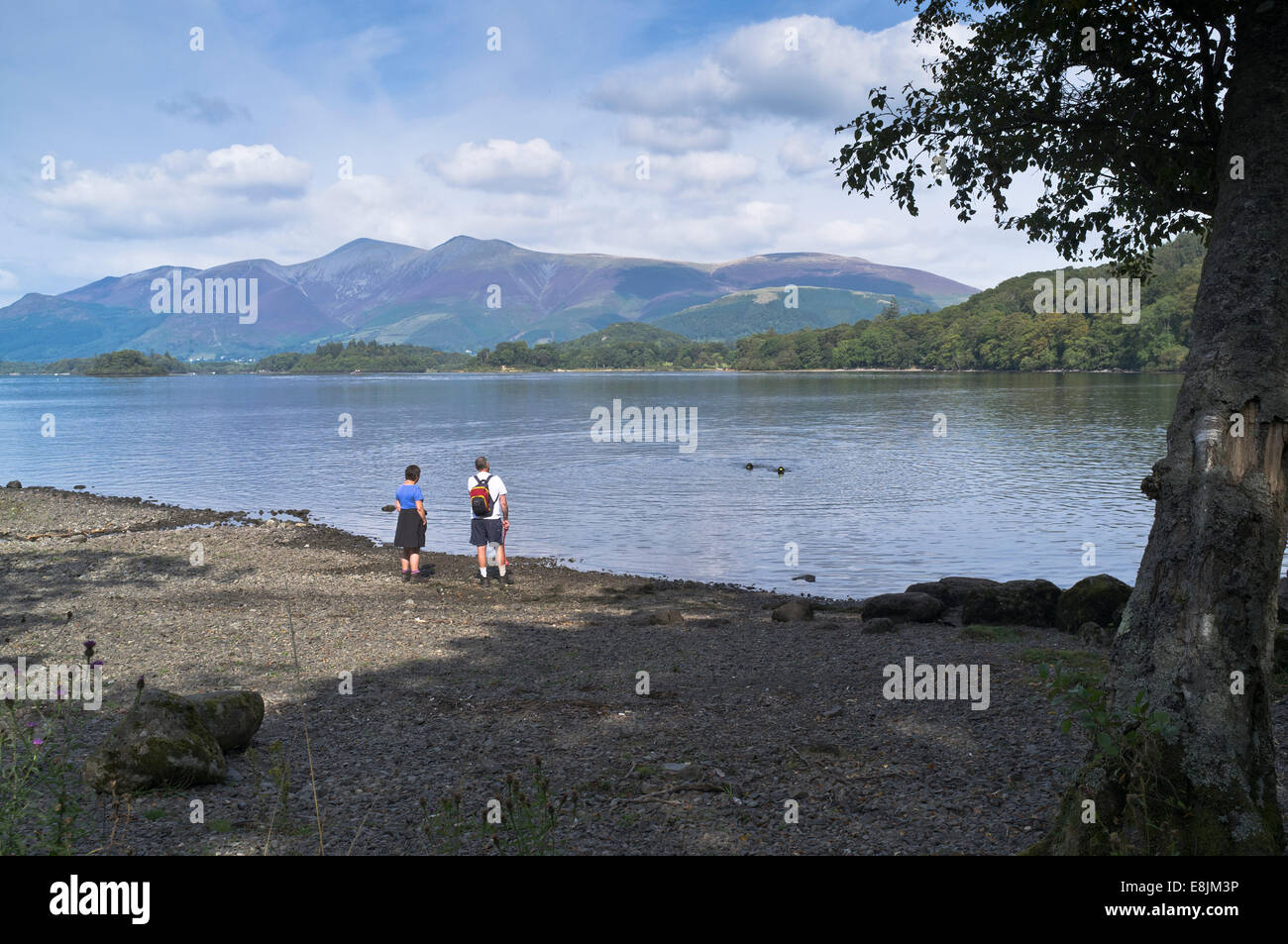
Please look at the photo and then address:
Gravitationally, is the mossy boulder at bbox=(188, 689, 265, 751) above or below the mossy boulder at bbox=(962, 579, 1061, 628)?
above

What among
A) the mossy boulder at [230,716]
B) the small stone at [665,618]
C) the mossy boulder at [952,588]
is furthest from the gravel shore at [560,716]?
the mossy boulder at [952,588]

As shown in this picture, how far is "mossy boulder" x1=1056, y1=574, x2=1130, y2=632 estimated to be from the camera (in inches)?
582

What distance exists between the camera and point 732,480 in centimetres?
4344

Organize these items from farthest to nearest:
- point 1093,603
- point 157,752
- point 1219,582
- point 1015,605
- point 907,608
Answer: point 907,608 → point 1015,605 → point 1093,603 → point 157,752 → point 1219,582

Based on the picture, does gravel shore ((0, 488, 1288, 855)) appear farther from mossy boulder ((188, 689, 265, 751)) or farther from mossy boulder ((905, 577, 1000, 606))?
mossy boulder ((905, 577, 1000, 606))

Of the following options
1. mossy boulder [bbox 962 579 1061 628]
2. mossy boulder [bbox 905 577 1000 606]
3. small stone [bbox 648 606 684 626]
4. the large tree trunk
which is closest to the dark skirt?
small stone [bbox 648 606 684 626]

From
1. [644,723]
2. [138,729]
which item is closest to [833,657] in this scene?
[644,723]

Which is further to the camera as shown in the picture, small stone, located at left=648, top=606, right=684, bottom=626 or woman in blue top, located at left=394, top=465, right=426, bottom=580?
woman in blue top, located at left=394, top=465, right=426, bottom=580

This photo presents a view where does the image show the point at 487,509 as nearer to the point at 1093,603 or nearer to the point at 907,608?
the point at 907,608

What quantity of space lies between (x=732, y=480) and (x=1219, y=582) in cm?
3802

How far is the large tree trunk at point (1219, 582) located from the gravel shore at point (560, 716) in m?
0.90

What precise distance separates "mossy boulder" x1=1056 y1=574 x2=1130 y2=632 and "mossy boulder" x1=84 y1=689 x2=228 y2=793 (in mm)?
12858

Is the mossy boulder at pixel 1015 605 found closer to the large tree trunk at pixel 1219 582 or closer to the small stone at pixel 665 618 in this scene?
the small stone at pixel 665 618

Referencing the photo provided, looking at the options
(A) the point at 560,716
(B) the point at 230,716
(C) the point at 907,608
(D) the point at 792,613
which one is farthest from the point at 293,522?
(B) the point at 230,716
